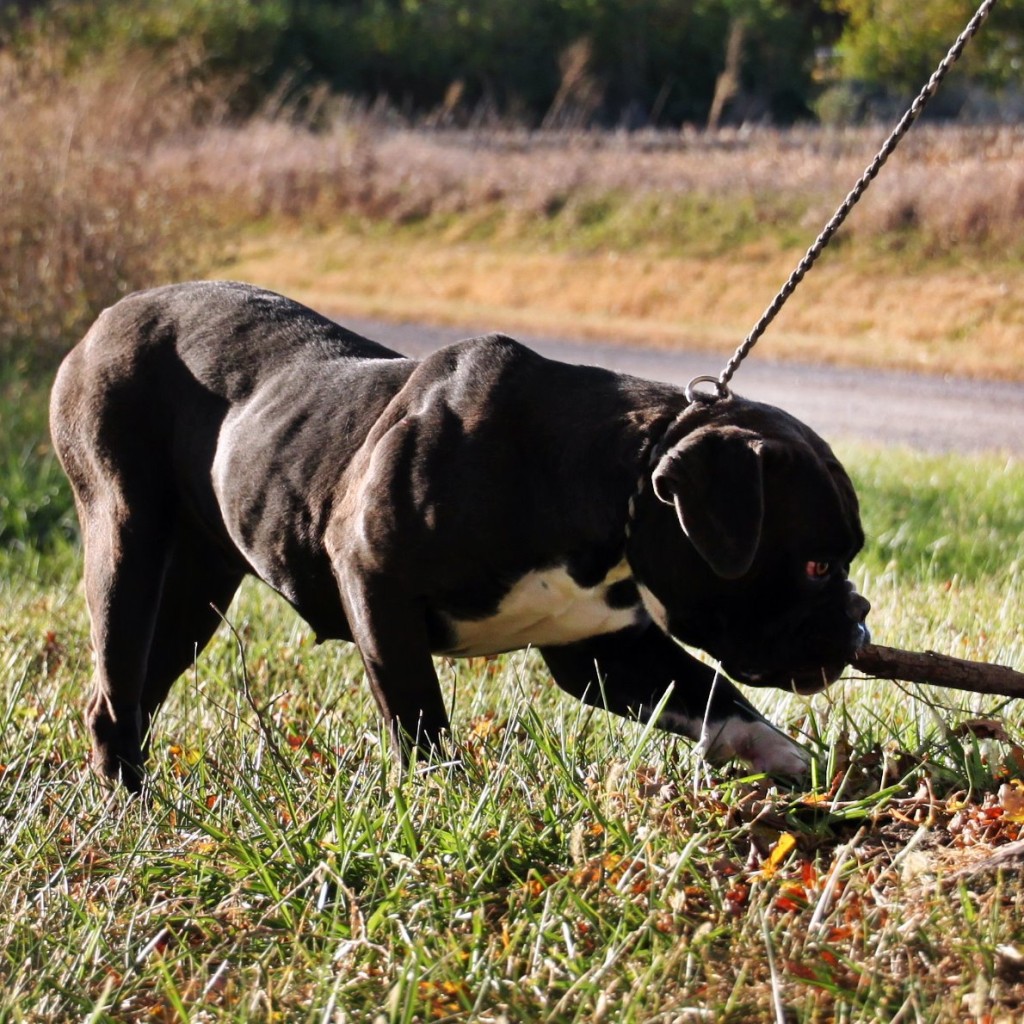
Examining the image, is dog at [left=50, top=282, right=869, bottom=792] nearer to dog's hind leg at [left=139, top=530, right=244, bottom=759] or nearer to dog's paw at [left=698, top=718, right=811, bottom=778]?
dog's paw at [left=698, top=718, right=811, bottom=778]

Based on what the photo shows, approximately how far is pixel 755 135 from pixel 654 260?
4.10m

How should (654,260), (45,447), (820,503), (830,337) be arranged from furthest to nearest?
1. (654,260)
2. (830,337)
3. (45,447)
4. (820,503)

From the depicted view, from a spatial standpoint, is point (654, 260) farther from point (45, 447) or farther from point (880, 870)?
point (880, 870)

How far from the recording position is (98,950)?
9.75ft

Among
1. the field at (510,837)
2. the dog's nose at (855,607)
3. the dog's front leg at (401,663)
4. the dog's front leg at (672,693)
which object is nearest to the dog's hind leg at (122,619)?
the field at (510,837)

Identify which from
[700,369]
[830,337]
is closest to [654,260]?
[830,337]

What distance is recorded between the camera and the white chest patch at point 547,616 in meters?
3.67

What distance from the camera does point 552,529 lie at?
11.9ft

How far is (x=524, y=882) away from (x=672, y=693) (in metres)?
0.76

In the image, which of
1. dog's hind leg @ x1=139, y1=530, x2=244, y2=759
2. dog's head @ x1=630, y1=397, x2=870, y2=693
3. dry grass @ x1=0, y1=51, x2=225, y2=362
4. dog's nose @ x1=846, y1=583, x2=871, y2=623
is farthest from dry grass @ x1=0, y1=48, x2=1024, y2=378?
dog's nose @ x1=846, y1=583, x2=871, y2=623

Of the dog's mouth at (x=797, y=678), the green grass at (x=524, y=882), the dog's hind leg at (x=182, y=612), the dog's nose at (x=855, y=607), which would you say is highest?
the dog's nose at (x=855, y=607)

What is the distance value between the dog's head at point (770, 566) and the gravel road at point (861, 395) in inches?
288

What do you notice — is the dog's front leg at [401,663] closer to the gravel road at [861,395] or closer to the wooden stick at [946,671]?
the wooden stick at [946,671]

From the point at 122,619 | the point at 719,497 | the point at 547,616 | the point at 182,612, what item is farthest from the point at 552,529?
the point at 182,612
